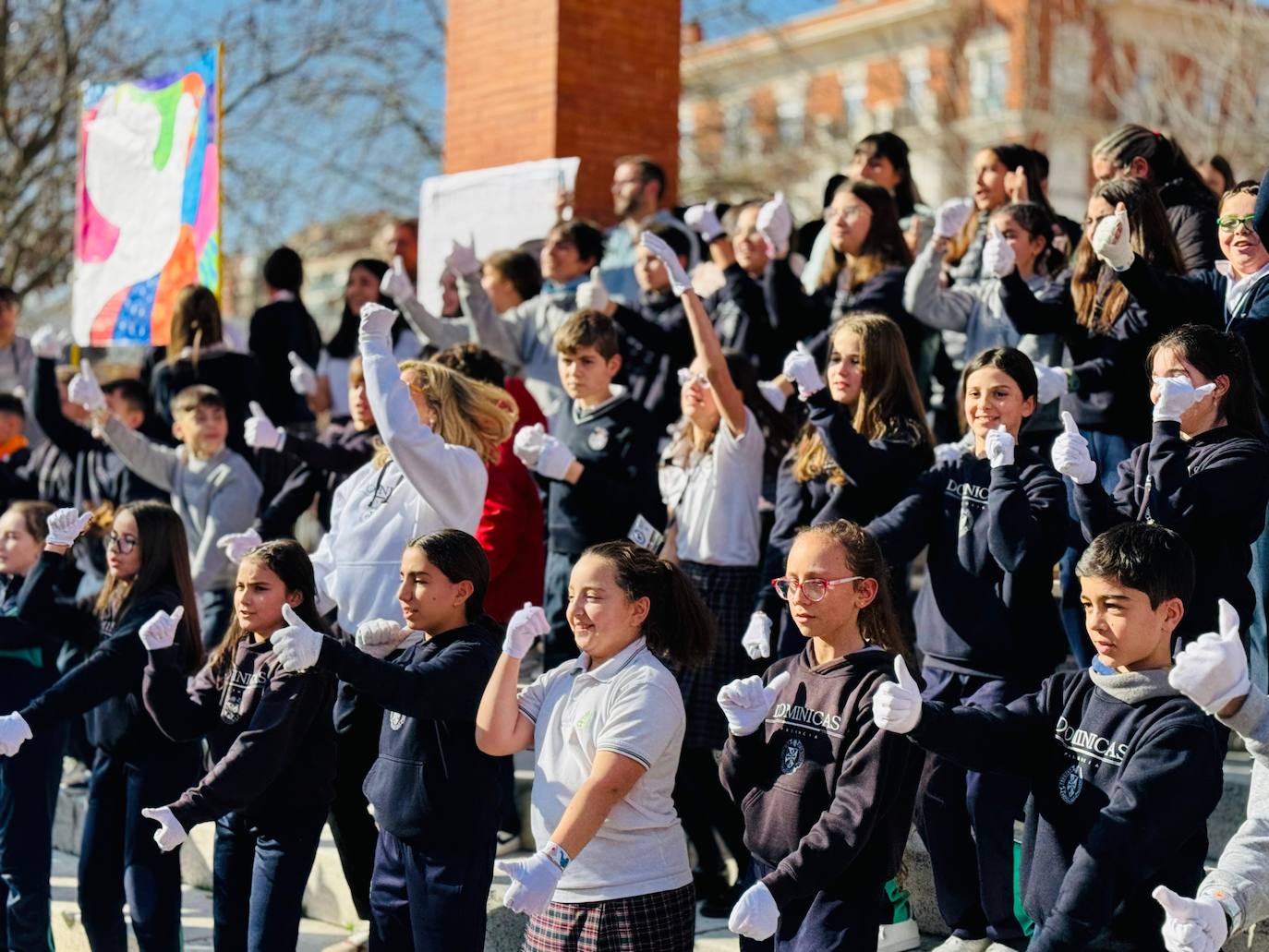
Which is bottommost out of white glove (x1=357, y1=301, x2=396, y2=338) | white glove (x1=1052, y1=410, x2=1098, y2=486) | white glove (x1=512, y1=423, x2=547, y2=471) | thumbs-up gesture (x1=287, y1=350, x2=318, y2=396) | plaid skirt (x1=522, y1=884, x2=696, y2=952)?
plaid skirt (x1=522, y1=884, x2=696, y2=952)

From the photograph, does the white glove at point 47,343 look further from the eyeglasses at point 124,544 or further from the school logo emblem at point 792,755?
the school logo emblem at point 792,755

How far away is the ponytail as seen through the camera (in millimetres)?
3818

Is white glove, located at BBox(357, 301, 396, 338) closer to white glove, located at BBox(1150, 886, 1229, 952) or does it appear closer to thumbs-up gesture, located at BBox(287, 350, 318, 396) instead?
thumbs-up gesture, located at BBox(287, 350, 318, 396)

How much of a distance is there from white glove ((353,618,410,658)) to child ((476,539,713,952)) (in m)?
0.54

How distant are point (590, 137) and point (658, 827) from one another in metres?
6.58

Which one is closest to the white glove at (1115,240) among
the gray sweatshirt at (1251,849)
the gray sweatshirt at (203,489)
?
the gray sweatshirt at (1251,849)

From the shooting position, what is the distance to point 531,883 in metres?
3.29

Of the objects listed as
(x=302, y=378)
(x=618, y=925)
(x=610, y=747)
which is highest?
(x=302, y=378)

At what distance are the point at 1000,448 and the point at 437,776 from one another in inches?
68.5

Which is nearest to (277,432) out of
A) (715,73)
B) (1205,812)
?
(1205,812)

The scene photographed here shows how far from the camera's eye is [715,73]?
23.3m

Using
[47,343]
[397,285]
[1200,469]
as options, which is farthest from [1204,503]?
[47,343]

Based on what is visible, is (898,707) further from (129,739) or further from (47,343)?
(47,343)

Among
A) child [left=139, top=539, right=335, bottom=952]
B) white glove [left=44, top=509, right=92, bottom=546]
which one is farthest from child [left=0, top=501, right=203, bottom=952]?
child [left=139, top=539, right=335, bottom=952]
